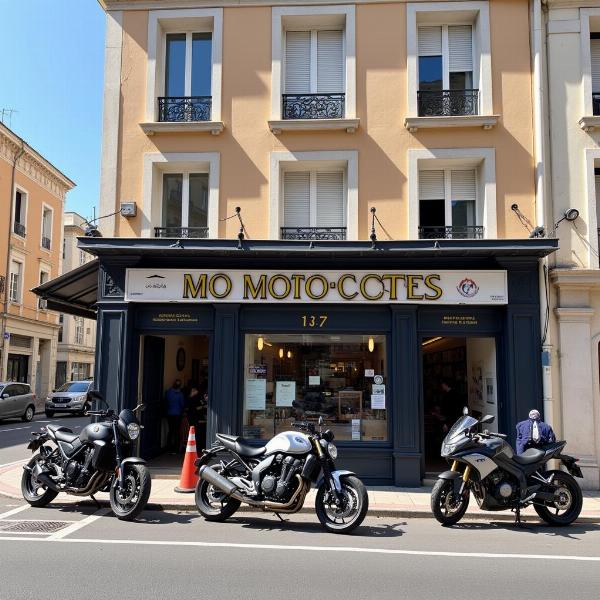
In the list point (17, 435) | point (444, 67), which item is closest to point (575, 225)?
point (444, 67)

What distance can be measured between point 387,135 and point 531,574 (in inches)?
309

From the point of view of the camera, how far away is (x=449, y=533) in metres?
7.08

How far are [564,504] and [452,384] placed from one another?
231 inches

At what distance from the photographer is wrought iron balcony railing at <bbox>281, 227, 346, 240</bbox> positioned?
10.9m

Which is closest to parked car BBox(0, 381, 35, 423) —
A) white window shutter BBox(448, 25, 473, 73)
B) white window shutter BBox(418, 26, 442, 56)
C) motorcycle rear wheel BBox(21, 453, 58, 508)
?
motorcycle rear wheel BBox(21, 453, 58, 508)

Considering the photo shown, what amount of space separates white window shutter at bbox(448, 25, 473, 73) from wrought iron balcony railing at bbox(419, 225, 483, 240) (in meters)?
3.16

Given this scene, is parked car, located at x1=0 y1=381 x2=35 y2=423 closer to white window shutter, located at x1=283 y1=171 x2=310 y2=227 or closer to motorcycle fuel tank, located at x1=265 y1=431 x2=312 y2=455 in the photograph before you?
white window shutter, located at x1=283 y1=171 x2=310 y2=227

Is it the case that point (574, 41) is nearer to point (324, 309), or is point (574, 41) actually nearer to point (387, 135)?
point (387, 135)

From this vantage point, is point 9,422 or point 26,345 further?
point 26,345

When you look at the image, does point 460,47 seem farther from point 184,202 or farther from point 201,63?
point 184,202

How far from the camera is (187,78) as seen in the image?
11.5m

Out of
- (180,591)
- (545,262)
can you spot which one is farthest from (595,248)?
(180,591)

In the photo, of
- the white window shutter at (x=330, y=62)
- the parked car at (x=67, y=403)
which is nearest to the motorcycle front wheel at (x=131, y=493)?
the white window shutter at (x=330, y=62)

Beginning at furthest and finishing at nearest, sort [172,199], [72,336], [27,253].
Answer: [72,336], [27,253], [172,199]
